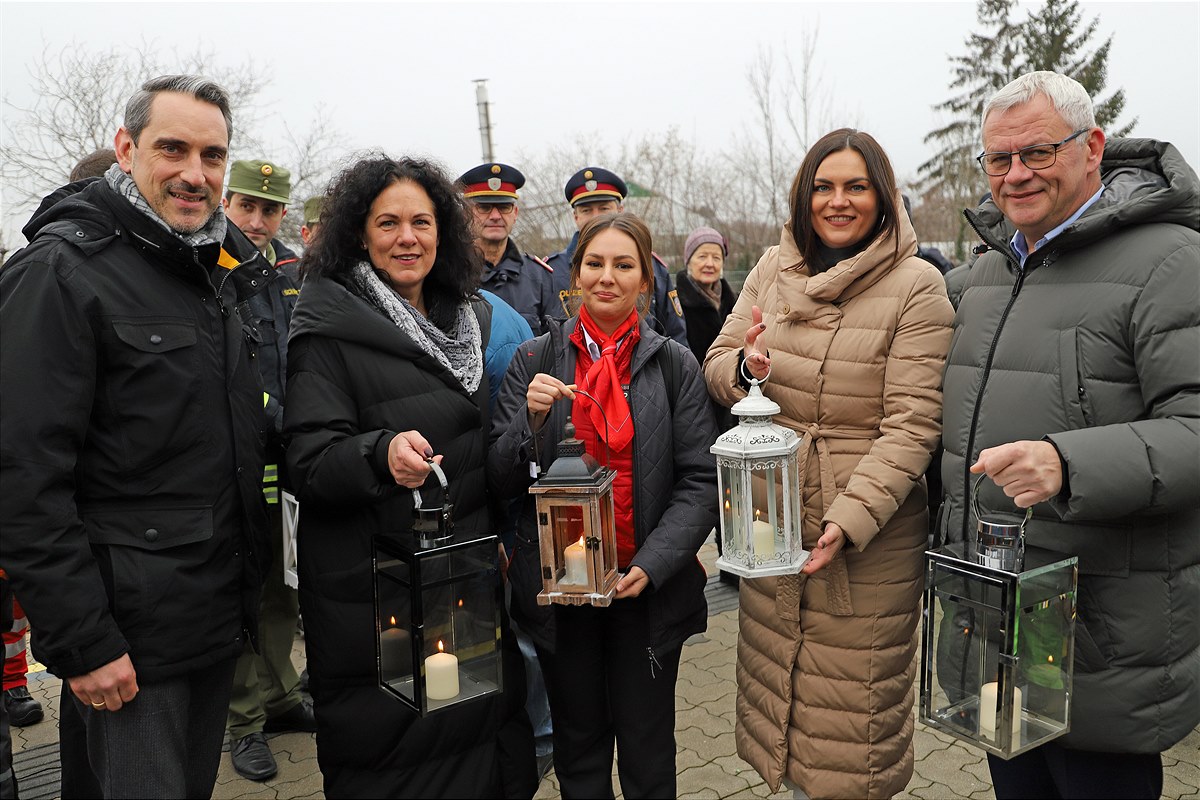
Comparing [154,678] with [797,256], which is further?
[797,256]

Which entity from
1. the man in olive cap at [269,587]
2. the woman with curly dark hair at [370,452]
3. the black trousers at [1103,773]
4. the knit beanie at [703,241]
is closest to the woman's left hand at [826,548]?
the black trousers at [1103,773]

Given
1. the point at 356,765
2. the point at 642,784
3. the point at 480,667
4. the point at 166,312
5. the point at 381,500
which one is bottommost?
the point at 642,784

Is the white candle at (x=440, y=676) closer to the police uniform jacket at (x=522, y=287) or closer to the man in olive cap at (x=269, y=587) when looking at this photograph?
the man in olive cap at (x=269, y=587)

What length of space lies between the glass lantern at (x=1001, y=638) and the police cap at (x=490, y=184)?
3.90m

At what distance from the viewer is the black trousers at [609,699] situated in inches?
119

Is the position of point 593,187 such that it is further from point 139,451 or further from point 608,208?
point 139,451

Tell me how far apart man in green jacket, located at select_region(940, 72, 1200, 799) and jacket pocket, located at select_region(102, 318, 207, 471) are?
2.18 metres

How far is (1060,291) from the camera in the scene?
7.84ft

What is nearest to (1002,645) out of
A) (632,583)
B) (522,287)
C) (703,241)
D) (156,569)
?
(632,583)

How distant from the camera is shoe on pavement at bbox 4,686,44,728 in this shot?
482 centimetres

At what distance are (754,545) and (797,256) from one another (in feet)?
3.39

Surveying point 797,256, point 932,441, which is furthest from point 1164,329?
point 797,256

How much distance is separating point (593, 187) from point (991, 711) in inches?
177

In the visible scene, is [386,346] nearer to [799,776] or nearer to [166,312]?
[166,312]
